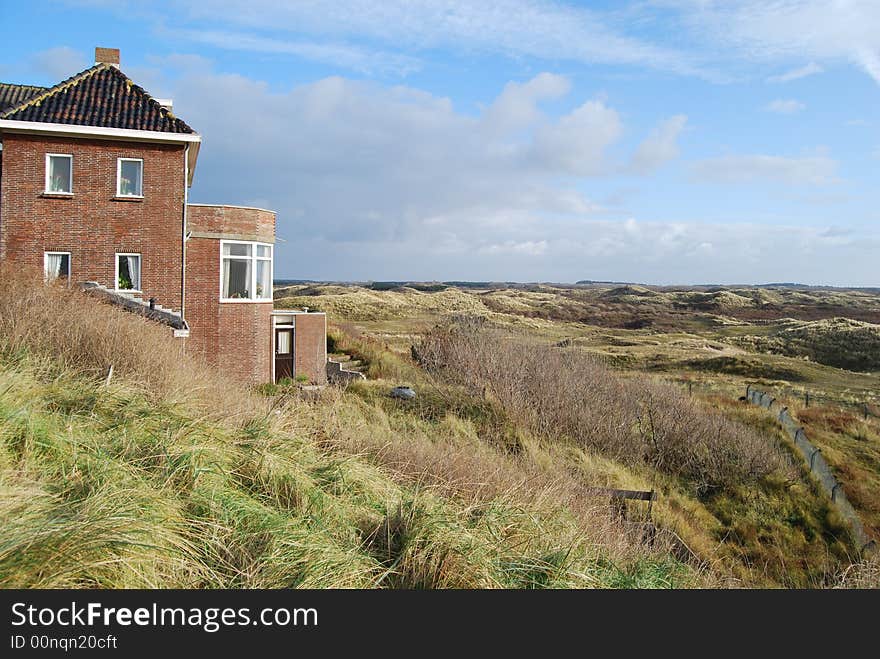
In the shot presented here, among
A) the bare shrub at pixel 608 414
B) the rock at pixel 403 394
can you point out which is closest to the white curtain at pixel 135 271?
the rock at pixel 403 394

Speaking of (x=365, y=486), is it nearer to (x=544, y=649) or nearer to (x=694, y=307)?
(x=544, y=649)

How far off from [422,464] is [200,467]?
328cm

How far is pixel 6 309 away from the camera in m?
9.14

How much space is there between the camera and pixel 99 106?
18.2 metres

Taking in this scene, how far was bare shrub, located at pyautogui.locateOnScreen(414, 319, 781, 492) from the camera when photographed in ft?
54.6

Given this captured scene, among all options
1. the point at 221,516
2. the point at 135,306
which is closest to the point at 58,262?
the point at 135,306

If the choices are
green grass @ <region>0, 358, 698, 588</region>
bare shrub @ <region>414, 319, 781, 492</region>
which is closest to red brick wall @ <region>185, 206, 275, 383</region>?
bare shrub @ <region>414, 319, 781, 492</region>

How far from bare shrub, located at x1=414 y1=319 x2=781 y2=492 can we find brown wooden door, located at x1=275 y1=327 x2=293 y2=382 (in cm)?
640

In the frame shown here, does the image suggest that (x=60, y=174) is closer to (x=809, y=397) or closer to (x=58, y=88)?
(x=58, y=88)

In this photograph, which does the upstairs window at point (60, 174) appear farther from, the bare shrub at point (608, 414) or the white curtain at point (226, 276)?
the bare shrub at point (608, 414)

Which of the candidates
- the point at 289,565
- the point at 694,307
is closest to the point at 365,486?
the point at 289,565

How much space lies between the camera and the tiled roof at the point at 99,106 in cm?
1734

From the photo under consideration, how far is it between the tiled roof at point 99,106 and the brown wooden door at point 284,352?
7715 mm

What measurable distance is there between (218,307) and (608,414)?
11811 mm
